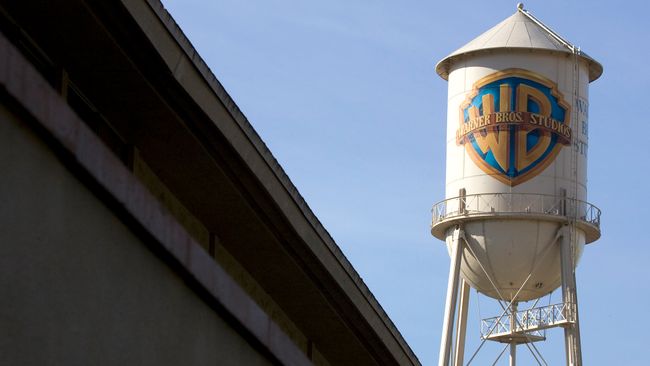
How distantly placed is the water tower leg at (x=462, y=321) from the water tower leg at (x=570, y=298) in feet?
9.92

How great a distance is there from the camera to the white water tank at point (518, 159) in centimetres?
4059

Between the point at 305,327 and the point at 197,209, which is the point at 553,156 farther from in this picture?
the point at 197,209

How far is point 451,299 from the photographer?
42188 millimetres

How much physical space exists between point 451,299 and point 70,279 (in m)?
32.2

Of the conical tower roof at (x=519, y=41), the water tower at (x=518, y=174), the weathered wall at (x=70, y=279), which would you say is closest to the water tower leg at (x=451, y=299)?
the water tower at (x=518, y=174)

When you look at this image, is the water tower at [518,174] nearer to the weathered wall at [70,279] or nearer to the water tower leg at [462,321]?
the water tower leg at [462,321]

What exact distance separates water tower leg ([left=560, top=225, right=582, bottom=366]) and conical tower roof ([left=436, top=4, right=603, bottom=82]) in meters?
4.78

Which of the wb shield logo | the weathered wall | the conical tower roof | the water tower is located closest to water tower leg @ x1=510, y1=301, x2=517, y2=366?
the water tower

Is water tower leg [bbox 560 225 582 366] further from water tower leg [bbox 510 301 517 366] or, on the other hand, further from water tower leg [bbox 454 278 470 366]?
water tower leg [bbox 454 278 470 366]

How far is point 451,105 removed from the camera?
139 ft

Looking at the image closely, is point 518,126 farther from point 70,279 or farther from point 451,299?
point 70,279

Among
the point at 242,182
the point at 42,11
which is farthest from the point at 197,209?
the point at 42,11

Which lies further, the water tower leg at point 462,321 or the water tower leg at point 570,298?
the water tower leg at point 462,321

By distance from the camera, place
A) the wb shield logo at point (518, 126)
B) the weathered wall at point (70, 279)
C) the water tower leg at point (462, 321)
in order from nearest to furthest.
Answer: the weathered wall at point (70, 279), the wb shield logo at point (518, 126), the water tower leg at point (462, 321)
